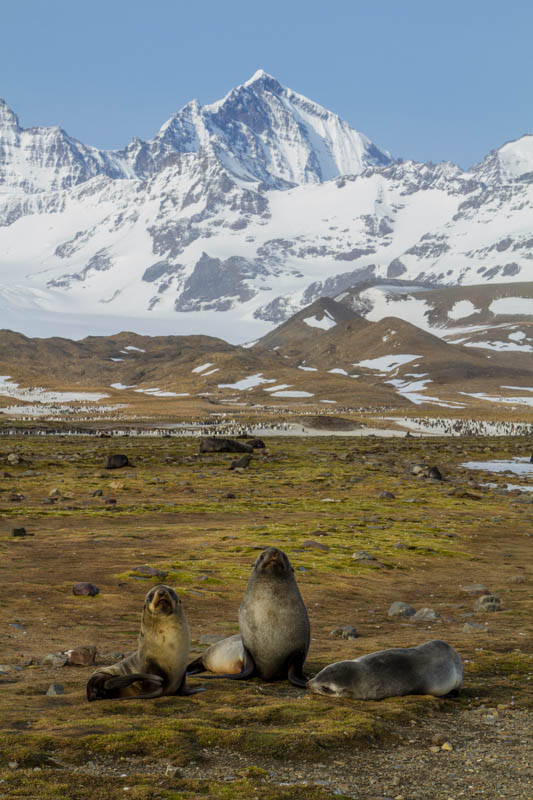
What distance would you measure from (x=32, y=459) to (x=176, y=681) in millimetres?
41932

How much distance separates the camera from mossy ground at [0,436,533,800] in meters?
7.97

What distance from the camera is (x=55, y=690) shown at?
9891mm

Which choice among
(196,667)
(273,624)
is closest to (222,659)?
(196,667)

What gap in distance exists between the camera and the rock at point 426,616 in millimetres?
15203

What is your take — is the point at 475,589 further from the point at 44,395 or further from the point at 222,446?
the point at 44,395

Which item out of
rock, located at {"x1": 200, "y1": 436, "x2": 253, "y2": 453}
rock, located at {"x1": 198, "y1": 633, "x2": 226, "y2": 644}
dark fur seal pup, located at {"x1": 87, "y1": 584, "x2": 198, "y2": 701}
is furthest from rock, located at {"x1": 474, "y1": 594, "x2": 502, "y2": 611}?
rock, located at {"x1": 200, "y1": 436, "x2": 253, "y2": 453}

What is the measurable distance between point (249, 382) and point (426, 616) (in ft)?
548

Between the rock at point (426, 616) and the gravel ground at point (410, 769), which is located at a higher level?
the gravel ground at point (410, 769)

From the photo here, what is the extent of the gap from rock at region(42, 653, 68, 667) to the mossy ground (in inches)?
14.4

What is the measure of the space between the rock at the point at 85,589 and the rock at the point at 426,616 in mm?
6130

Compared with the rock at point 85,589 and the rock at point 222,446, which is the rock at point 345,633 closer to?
the rock at point 85,589

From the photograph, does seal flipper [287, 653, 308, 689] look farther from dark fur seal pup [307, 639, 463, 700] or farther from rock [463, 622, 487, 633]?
rock [463, 622, 487, 633]

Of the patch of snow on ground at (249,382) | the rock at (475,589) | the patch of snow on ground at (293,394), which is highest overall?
the patch of snow on ground at (249,382)

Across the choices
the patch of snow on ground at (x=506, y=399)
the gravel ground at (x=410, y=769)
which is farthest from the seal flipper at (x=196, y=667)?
the patch of snow on ground at (x=506, y=399)
